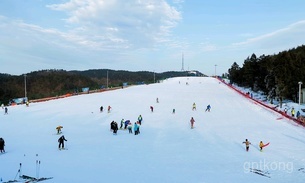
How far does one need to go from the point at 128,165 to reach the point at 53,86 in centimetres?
13891

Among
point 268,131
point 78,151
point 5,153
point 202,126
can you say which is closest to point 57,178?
point 78,151

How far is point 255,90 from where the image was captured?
58.6 m

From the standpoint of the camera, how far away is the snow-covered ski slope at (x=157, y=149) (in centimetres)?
1282

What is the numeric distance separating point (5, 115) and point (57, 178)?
2238 centimetres

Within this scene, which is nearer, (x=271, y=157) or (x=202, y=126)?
(x=271, y=157)

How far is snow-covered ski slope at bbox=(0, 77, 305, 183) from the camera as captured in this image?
42.1 ft

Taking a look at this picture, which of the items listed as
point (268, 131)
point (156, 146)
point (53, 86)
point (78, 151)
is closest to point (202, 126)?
point (268, 131)

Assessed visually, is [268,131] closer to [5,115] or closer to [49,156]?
[49,156]

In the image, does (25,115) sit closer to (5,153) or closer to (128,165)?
(5,153)

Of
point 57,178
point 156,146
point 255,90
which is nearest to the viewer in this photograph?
point 57,178

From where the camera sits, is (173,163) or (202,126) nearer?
(173,163)

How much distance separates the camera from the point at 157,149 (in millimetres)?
17547

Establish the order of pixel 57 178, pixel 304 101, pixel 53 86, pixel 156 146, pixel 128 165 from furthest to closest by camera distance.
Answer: pixel 53 86 → pixel 304 101 → pixel 156 146 → pixel 128 165 → pixel 57 178

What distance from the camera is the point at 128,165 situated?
14.2m
